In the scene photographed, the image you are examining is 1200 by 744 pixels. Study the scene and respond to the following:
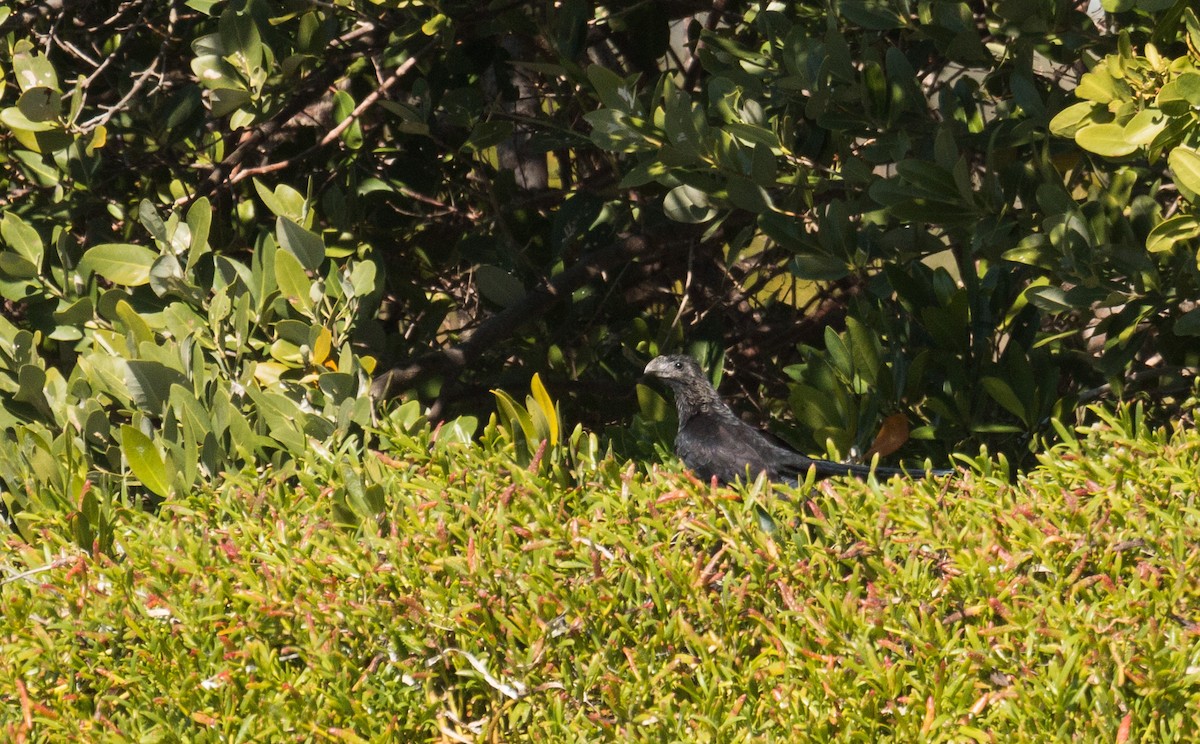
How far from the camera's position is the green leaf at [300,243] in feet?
13.4

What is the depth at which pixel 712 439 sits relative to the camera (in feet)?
15.6

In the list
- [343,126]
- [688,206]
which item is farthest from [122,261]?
[688,206]

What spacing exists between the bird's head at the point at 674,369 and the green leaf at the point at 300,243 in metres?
1.53

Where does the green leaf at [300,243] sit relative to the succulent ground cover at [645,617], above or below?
above

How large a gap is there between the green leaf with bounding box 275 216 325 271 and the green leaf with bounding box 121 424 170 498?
87 cm

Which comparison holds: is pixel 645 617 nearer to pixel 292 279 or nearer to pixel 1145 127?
pixel 1145 127

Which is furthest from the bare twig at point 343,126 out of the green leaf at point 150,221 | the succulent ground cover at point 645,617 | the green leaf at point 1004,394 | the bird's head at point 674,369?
the green leaf at point 1004,394

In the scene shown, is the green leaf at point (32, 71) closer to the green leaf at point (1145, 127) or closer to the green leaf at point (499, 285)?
the green leaf at point (499, 285)

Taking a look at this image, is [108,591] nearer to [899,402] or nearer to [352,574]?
[352,574]

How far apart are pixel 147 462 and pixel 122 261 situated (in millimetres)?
1118

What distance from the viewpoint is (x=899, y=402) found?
170 inches

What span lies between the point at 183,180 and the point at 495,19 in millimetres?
1585

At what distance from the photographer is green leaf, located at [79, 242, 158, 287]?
432 cm

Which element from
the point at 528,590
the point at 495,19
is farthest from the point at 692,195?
the point at 528,590
